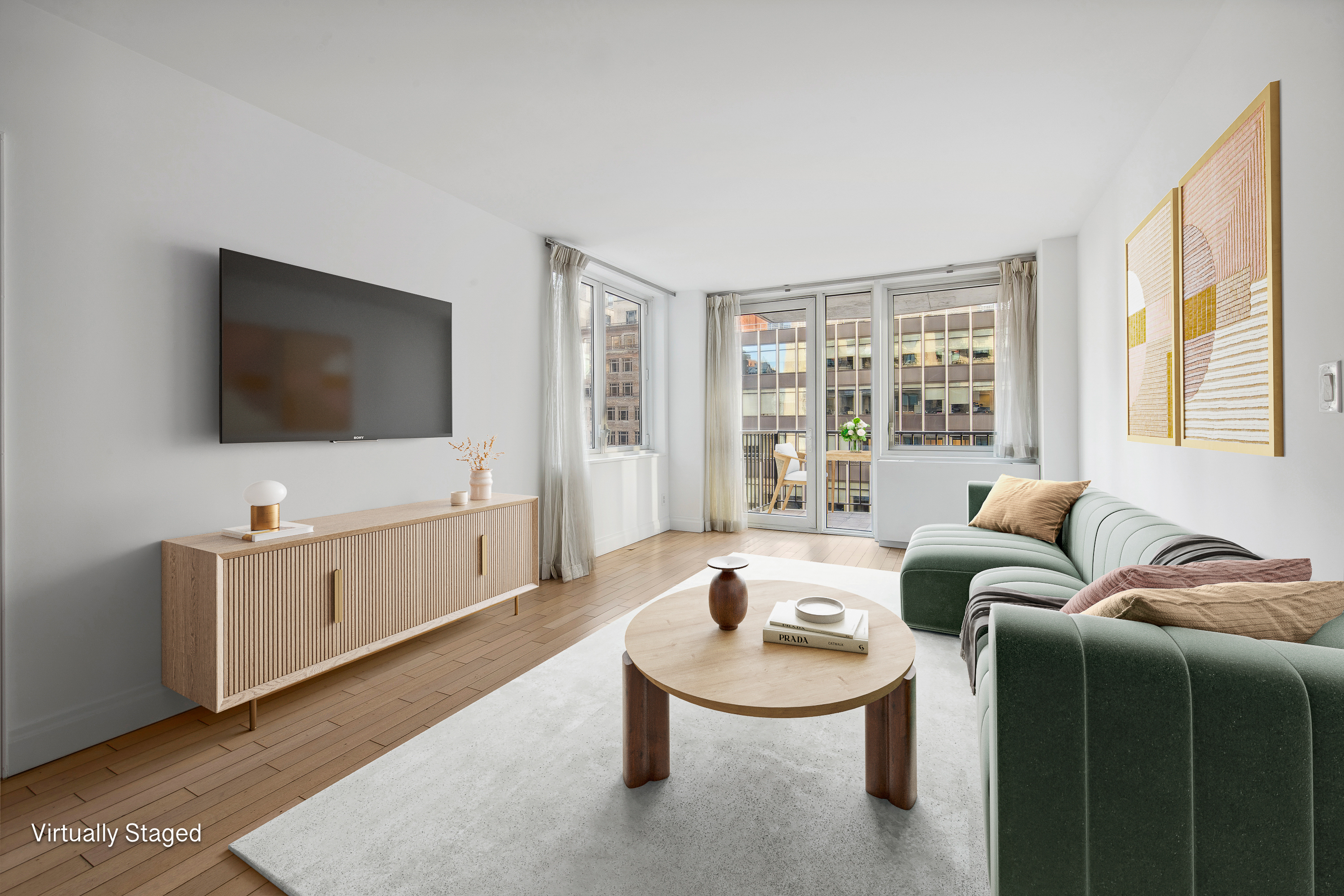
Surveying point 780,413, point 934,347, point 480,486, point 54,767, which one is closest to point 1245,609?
point 480,486

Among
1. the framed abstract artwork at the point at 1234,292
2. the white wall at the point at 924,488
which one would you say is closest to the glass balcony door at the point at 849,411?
the white wall at the point at 924,488

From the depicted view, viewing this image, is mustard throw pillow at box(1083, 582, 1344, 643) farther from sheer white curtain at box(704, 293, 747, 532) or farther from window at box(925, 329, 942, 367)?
sheer white curtain at box(704, 293, 747, 532)

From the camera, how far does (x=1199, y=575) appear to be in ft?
4.43

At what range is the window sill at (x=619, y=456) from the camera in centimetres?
492

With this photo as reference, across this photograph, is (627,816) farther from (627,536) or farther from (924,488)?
(924,488)

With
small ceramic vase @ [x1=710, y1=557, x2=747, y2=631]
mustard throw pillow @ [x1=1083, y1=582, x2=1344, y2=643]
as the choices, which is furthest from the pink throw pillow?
small ceramic vase @ [x1=710, y1=557, x2=747, y2=631]

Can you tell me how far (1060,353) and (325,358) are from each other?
4.80 m

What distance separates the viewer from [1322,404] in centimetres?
150

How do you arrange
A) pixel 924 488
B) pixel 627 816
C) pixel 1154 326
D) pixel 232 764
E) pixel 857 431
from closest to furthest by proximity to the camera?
pixel 627 816 → pixel 232 764 → pixel 1154 326 → pixel 924 488 → pixel 857 431

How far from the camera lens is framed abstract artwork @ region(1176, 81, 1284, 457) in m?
1.69

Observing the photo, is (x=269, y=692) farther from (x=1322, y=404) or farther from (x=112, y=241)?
(x=1322, y=404)

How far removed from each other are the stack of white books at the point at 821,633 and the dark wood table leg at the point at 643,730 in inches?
14.9

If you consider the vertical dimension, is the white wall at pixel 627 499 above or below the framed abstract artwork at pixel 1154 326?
below

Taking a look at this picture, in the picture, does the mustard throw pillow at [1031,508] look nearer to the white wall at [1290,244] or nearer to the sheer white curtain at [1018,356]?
the white wall at [1290,244]
